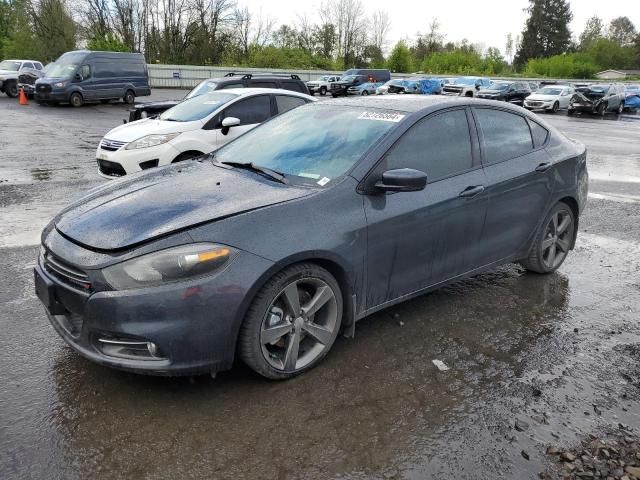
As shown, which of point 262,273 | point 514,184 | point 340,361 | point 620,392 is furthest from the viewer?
point 514,184

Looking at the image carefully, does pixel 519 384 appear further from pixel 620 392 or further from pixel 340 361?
pixel 340 361

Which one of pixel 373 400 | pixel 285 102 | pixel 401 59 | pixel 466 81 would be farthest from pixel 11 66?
pixel 401 59

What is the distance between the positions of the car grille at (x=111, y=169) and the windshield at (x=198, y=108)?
123 centimetres

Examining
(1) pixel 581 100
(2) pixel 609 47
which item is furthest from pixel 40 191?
(2) pixel 609 47

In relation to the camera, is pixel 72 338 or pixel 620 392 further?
pixel 620 392

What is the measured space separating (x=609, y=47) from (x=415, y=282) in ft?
311

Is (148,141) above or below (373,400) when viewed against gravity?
above

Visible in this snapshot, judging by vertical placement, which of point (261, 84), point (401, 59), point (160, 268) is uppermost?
point (401, 59)

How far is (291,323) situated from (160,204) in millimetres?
1046

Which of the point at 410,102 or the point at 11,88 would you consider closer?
the point at 410,102

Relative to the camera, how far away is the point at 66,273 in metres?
2.99

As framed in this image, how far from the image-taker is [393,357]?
3607 mm

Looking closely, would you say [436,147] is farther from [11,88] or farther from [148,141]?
[11,88]

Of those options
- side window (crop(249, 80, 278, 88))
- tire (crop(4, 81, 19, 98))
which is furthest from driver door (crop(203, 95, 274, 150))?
tire (crop(4, 81, 19, 98))
